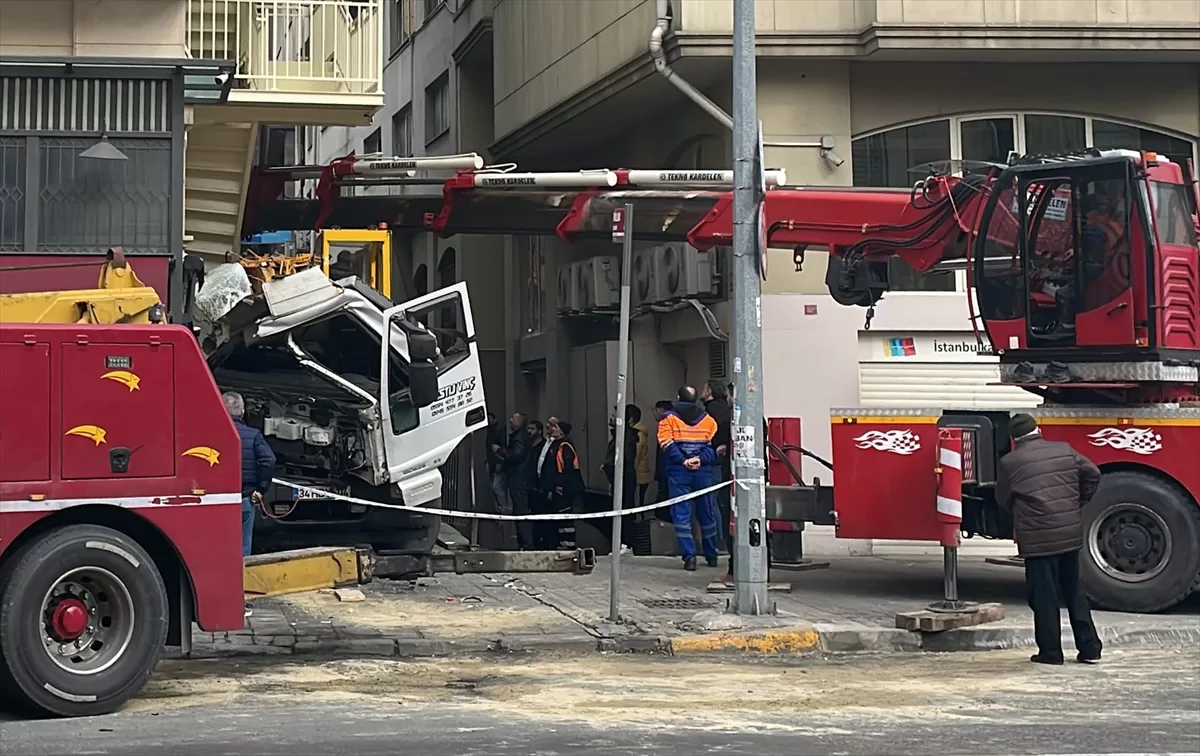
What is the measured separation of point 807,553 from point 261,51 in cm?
817

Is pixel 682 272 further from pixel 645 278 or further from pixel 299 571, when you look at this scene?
pixel 299 571

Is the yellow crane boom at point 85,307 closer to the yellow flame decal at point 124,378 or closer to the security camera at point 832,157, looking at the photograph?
the yellow flame decal at point 124,378

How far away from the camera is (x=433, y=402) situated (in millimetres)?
13867

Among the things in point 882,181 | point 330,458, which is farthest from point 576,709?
point 882,181

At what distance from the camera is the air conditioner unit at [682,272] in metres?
18.2

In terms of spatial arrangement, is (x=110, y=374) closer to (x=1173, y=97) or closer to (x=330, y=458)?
(x=330, y=458)

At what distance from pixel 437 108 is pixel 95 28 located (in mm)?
17206

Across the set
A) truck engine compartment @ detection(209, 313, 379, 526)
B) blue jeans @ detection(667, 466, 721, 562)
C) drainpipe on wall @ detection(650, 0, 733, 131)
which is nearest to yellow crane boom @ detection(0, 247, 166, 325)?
truck engine compartment @ detection(209, 313, 379, 526)

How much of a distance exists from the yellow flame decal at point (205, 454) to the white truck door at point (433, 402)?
495 centimetres

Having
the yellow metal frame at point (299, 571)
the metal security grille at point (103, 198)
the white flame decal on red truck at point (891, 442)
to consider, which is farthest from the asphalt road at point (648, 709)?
the metal security grille at point (103, 198)

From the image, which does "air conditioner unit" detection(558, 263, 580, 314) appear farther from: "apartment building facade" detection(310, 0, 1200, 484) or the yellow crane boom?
the yellow crane boom

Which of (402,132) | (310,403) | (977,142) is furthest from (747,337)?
(402,132)

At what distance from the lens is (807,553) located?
17016 millimetres

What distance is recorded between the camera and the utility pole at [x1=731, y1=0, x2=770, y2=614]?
11.8 meters
